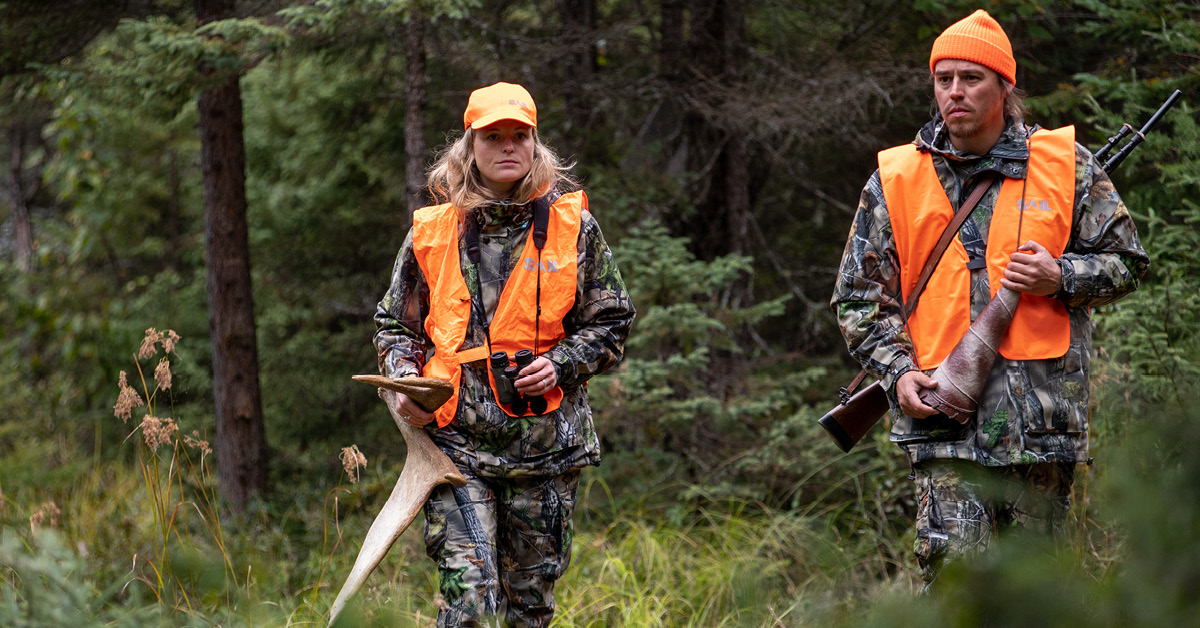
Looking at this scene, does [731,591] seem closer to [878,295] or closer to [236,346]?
[878,295]

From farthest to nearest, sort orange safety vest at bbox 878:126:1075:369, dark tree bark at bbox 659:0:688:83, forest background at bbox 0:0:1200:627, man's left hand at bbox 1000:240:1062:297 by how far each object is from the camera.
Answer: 1. dark tree bark at bbox 659:0:688:83
2. forest background at bbox 0:0:1200:627
3. orange safety vest at bbox 878:126:1075:369
4. man's left hand at bbox 1000:240:1062:297

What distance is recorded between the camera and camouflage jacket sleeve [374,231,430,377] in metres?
3.77

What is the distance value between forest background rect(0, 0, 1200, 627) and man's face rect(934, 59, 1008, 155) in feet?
3.38

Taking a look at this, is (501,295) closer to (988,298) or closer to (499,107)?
(499,107)

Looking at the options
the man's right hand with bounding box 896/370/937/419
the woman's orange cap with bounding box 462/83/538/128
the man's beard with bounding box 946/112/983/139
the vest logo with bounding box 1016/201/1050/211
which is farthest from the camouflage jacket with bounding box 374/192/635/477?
the vest logo with bounding box 1016/201/1050/211

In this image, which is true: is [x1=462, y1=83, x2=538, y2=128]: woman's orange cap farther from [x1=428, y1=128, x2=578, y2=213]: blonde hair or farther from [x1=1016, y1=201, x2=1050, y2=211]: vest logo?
[x1=1016, y1=201, x2=1050, y2=211]: vest logo

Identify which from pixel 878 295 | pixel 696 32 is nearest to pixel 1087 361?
pixel 878 295

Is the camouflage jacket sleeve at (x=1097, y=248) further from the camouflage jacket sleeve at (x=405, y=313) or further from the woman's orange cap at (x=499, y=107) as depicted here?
the camouflage jacket sleeve at (x=405, y=313)

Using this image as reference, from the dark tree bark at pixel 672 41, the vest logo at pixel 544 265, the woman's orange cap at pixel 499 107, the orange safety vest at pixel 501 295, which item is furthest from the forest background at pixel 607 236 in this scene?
the woman's orange cap at pixel 499 107

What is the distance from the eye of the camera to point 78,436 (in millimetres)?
12367

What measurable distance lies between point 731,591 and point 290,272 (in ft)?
22.6

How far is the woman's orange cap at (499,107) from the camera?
371 centimetres

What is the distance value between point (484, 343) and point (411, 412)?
1.21 feet

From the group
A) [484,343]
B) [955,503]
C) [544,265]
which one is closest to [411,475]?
[484,343]
